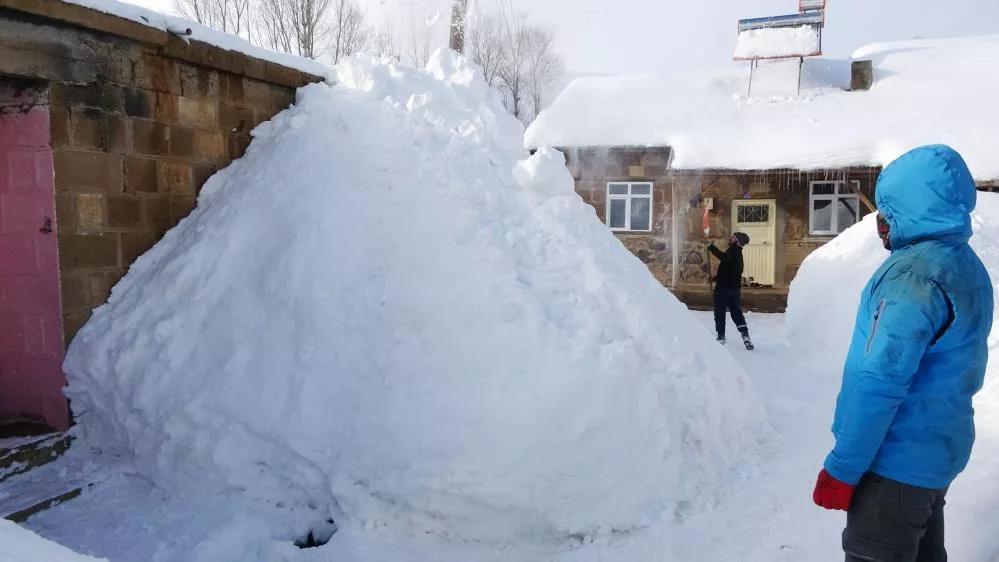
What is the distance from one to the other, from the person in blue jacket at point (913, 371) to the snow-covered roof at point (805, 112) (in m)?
11.5

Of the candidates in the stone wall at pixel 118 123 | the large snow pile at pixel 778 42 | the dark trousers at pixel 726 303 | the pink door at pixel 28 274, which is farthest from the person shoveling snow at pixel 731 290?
the large snow pile at pixel 778 42

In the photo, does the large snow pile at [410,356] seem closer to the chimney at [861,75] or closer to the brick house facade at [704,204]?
the brick house facade at [704,204]

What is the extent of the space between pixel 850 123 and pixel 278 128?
12.0 m

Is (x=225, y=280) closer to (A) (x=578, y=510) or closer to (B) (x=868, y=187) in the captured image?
(A) (x=578, y=510)

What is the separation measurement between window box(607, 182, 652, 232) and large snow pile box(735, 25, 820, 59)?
4193mm

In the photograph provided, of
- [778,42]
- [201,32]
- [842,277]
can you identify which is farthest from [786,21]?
[201,32]

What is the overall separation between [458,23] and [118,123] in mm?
9476

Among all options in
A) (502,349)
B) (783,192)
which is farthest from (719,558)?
(783,192)

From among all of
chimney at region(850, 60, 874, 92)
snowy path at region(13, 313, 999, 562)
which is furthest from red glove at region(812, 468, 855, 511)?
chimney at region(850, 60, 874, 92)

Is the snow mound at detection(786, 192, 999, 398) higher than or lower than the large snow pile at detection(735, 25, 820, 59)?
lower

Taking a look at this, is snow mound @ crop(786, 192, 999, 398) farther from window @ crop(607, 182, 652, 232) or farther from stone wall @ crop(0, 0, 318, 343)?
stone wall @ crop(0, 0, 318, 343)

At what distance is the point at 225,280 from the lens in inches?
156

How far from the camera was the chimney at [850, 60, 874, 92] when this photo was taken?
14641mm

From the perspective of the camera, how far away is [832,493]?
200 cm
